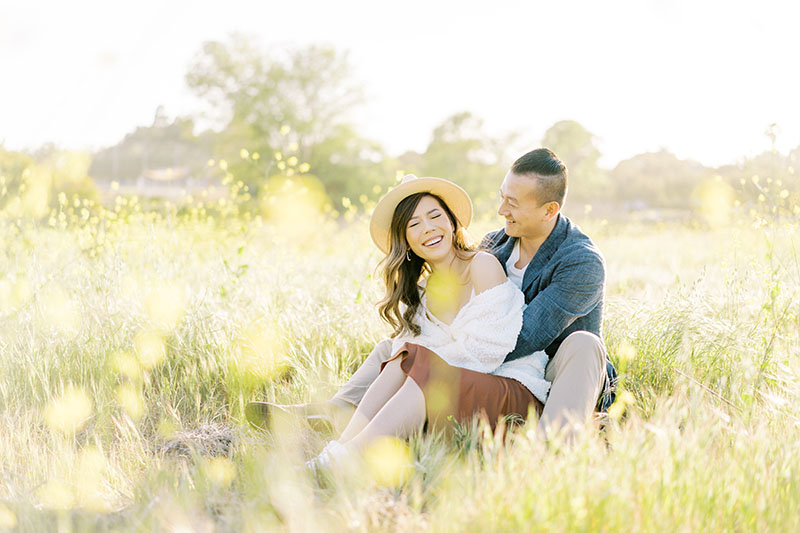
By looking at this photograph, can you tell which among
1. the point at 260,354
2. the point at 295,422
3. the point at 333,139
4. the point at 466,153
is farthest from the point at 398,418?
the point at 466,153

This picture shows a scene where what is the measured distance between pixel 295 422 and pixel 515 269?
4.48 ft

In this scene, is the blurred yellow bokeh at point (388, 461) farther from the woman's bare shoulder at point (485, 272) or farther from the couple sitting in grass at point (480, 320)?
the woman's bare shoulder at point (485, 272)

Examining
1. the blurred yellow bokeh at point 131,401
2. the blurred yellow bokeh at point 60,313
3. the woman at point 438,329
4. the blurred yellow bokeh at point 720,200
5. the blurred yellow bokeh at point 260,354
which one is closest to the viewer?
the woman at point 438,329

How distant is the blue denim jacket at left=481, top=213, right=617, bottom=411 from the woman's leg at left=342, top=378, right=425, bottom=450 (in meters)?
0.58

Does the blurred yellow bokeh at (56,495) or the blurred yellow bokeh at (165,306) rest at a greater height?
the blurred yellow bokeh at (165,306)

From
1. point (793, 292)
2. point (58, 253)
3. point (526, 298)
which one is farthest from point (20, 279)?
point (793, 292)

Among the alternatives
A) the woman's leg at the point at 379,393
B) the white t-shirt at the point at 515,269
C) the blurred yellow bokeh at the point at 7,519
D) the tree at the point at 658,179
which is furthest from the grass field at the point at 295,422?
the tree at the point at 658,179

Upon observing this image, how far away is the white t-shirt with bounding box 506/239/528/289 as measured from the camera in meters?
A: 3.19

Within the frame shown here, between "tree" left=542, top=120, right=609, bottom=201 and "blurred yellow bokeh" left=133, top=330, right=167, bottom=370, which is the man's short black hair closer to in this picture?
"blurred yellow bokeh" left=133, top=330, right=167, bottom=370

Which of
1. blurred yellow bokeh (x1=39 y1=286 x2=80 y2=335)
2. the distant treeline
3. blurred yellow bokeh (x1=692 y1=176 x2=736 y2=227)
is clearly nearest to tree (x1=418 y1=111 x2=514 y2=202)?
the distant treeline

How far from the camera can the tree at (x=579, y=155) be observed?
27156 mm

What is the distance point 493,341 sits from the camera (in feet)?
8.77

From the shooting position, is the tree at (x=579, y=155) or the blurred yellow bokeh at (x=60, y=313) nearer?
the blurred yellow bokeh at (x=60, y=313)

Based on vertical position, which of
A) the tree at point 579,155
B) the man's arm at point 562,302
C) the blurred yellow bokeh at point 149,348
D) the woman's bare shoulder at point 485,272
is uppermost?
the tree at point 579,155
